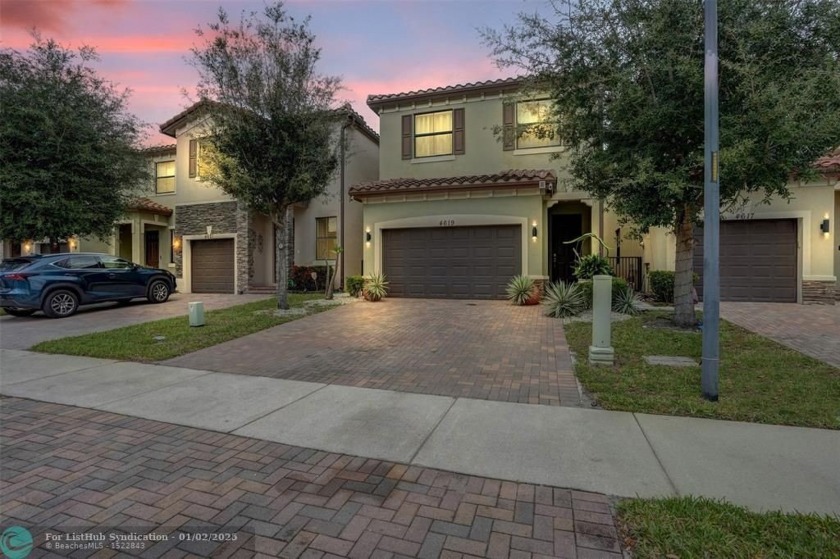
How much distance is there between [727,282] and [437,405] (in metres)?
11.8

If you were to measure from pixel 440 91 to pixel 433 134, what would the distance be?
147cm

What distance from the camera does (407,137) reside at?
52.4ft

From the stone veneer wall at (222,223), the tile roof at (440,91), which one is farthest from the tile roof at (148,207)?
the tile roof at (440,91)

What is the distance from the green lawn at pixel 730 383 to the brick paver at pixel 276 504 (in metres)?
2.28

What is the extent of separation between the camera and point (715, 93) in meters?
4.55

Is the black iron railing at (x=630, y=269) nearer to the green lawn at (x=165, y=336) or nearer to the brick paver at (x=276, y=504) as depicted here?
the green lawn at (x=165, y=336)

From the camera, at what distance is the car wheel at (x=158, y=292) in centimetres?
1422

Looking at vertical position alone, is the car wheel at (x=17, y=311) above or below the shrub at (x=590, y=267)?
below

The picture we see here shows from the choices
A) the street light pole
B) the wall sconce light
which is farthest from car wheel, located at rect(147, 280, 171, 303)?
the wall sconce light

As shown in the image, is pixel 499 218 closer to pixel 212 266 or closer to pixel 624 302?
pixel 624 302

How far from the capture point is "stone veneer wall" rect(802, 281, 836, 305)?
1172 centimetres

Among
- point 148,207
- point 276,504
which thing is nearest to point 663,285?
point 276,504

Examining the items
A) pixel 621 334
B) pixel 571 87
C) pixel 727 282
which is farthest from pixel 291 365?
pixel 727 282

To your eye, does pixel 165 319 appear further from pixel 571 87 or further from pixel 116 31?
pixel 571 87
